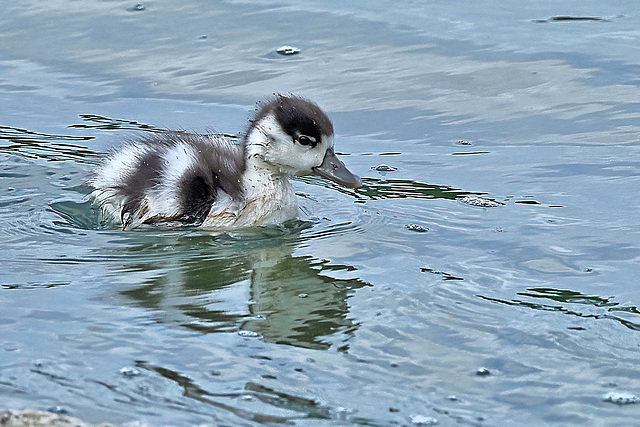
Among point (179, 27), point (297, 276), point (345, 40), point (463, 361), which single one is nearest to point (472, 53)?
point (345, 40)

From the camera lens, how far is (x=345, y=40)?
815 cm

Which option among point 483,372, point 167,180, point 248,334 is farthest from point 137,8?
point 483,372

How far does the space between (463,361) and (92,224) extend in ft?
8.71

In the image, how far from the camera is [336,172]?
5.32 meters

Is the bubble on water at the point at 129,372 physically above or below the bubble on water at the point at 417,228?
above

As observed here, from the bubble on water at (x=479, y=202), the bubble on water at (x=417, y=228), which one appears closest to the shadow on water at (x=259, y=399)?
the bubble on water at (x=417, y=228)

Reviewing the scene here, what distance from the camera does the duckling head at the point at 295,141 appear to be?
5.25 m

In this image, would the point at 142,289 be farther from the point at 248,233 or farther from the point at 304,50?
the point at 304,50

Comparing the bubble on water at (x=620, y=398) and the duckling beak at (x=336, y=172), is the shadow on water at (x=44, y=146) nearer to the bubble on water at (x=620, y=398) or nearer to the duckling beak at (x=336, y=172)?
the duckling beak at (x=336, y=172)

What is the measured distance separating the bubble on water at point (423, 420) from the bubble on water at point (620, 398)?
601 millimetres

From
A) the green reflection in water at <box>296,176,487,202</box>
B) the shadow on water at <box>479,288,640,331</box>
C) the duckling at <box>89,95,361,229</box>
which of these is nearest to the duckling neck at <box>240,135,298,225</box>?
the duckling at <box>89,95,361,229</box>

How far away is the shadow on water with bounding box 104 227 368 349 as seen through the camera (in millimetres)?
3764

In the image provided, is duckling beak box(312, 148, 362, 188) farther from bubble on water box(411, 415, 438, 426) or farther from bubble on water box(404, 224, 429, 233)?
bubble on water box(411, 415, 438, 426)

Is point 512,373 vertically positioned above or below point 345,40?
below
